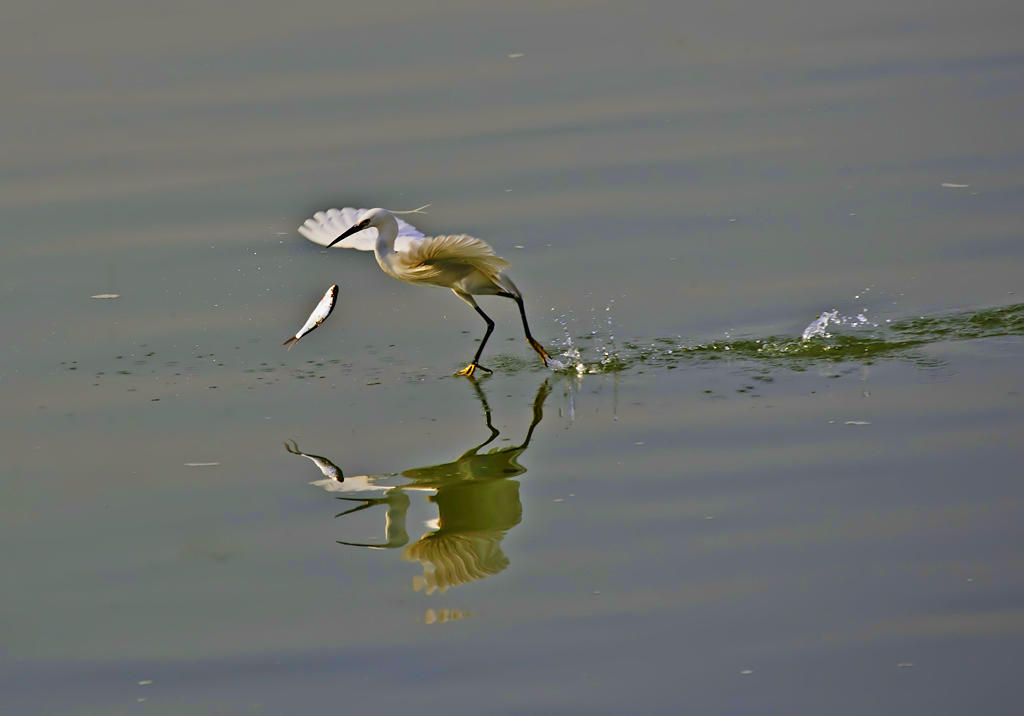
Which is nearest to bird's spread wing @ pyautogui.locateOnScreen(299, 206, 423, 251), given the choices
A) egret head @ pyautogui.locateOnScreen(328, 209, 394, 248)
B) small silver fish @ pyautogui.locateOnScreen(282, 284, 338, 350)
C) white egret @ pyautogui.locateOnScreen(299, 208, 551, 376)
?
white egret @ pyautogui.locateOnScreen(299, 208, 551, 376)

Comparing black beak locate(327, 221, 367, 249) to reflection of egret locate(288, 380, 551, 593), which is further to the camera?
black beak locate(327, 221, 367, 249)

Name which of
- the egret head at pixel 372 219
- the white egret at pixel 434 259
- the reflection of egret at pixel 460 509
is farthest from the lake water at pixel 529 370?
the egret head at pixel 372 219

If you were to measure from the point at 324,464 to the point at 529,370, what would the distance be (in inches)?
51.6

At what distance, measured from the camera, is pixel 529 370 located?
7094mm

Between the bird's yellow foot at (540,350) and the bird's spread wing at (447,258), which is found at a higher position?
the bird's spread wing at (447,258)

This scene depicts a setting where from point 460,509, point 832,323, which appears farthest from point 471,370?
point 832,323

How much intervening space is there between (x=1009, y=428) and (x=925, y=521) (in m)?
0.91

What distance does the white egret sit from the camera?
271 inches

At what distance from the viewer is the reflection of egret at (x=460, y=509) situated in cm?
528

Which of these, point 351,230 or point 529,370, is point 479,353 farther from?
point 351,230

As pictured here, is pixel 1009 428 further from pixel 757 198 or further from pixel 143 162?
pixel 143 162

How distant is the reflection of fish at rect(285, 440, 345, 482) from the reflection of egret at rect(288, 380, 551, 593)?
0.20 feet

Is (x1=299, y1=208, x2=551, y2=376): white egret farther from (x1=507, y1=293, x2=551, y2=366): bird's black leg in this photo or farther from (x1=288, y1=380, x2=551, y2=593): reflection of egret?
(x1=288, y1=380, x2=551, y2=593): reflection of egret

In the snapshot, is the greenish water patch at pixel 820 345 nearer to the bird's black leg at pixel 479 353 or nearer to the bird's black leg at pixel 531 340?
the bird's black leg at pixel 531 340
